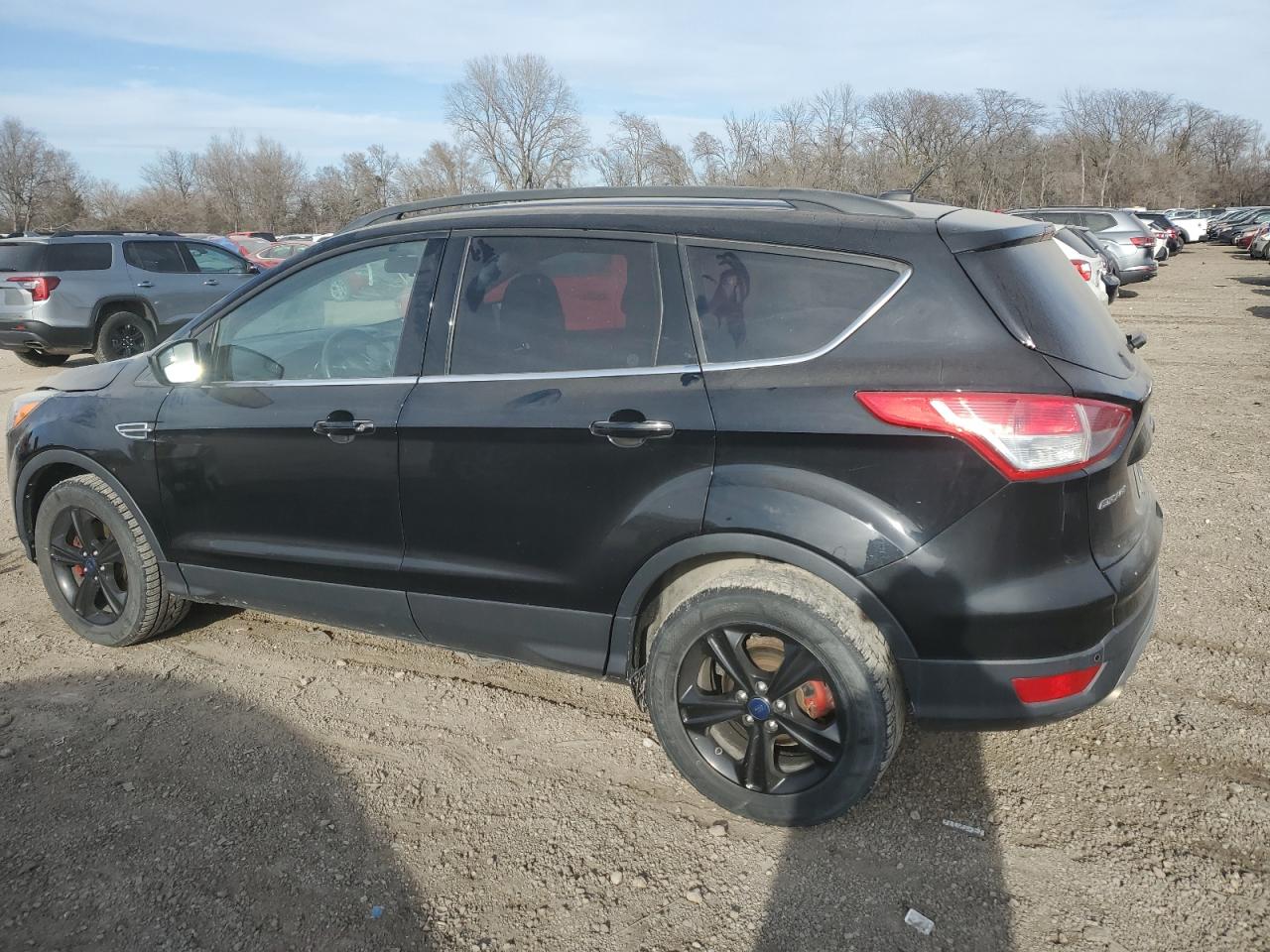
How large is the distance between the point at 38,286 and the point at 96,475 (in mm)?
9514

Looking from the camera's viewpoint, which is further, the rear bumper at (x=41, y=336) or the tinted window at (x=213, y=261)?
the tinted window at (x=213, y=261)

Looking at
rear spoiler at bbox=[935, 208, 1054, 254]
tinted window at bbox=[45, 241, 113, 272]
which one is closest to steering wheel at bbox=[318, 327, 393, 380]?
rear spoiler at bbox=[935, 208, 1054, 254]

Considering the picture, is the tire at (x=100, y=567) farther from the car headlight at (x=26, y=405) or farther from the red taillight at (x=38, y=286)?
the red taillight at (x=38, y=286)

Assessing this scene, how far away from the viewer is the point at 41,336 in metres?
11.6

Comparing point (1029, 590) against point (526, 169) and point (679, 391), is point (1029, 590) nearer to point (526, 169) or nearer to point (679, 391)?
point (679, 391)

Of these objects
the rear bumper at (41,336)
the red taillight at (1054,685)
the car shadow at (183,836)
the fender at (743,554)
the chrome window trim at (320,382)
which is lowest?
the car shadow at (183,836)

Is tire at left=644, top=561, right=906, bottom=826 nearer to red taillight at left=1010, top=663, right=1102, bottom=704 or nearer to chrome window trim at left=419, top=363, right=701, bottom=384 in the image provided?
red taillight at left=1010, top=663, right=1102, bottom=704

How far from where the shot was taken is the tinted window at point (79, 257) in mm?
11789

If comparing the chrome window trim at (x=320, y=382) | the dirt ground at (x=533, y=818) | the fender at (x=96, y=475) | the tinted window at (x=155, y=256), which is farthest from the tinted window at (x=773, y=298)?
the tinted window at (x=155, y=256)

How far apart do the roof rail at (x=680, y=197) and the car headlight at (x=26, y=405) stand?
1692 mm

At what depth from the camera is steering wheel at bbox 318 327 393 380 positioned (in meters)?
3.33

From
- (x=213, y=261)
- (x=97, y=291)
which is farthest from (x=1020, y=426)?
(x=213, y=261)

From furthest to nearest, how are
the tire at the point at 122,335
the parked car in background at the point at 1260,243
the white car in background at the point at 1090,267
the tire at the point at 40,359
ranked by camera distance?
1. the parked car in background at the point at 1260,243
2. the white car in background at the point at 1090,267
3. the tire at the point at 40,359
4. the tire at the point at 122,335

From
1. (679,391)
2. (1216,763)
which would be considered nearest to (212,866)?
(679,391)
